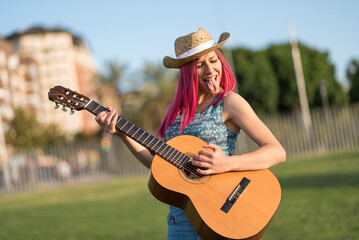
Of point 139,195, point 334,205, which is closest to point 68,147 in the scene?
point 139,195

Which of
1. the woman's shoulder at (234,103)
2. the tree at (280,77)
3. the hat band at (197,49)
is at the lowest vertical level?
the tree at (280,77)

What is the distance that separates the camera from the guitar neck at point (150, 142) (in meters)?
3.08

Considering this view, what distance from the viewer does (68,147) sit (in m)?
24.1

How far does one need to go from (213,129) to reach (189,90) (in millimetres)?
331

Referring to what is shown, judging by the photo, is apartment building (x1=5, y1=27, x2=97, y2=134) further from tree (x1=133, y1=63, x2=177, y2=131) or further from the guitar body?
the guitar body

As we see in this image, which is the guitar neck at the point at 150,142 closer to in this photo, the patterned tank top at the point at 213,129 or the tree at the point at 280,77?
the patterned tank top at the point at 213,129

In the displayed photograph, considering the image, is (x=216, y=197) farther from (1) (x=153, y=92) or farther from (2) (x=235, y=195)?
(1) (x=153, y=92)

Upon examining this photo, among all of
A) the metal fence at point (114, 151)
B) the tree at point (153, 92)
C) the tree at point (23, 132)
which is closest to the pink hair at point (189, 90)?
the metal fence at point (114, 151)

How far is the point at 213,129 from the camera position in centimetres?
314

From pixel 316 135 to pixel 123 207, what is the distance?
15.6 m

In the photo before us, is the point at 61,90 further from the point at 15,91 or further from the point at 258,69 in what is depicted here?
the point at 15,91

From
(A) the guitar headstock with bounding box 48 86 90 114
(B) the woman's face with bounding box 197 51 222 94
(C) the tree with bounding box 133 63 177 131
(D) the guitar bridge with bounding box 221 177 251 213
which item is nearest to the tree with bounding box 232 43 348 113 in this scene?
(C) the tree with bounding box 133 63 177 131

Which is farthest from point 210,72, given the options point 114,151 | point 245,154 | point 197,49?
point 114,151

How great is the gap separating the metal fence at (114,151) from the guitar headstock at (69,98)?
66.1 feet
